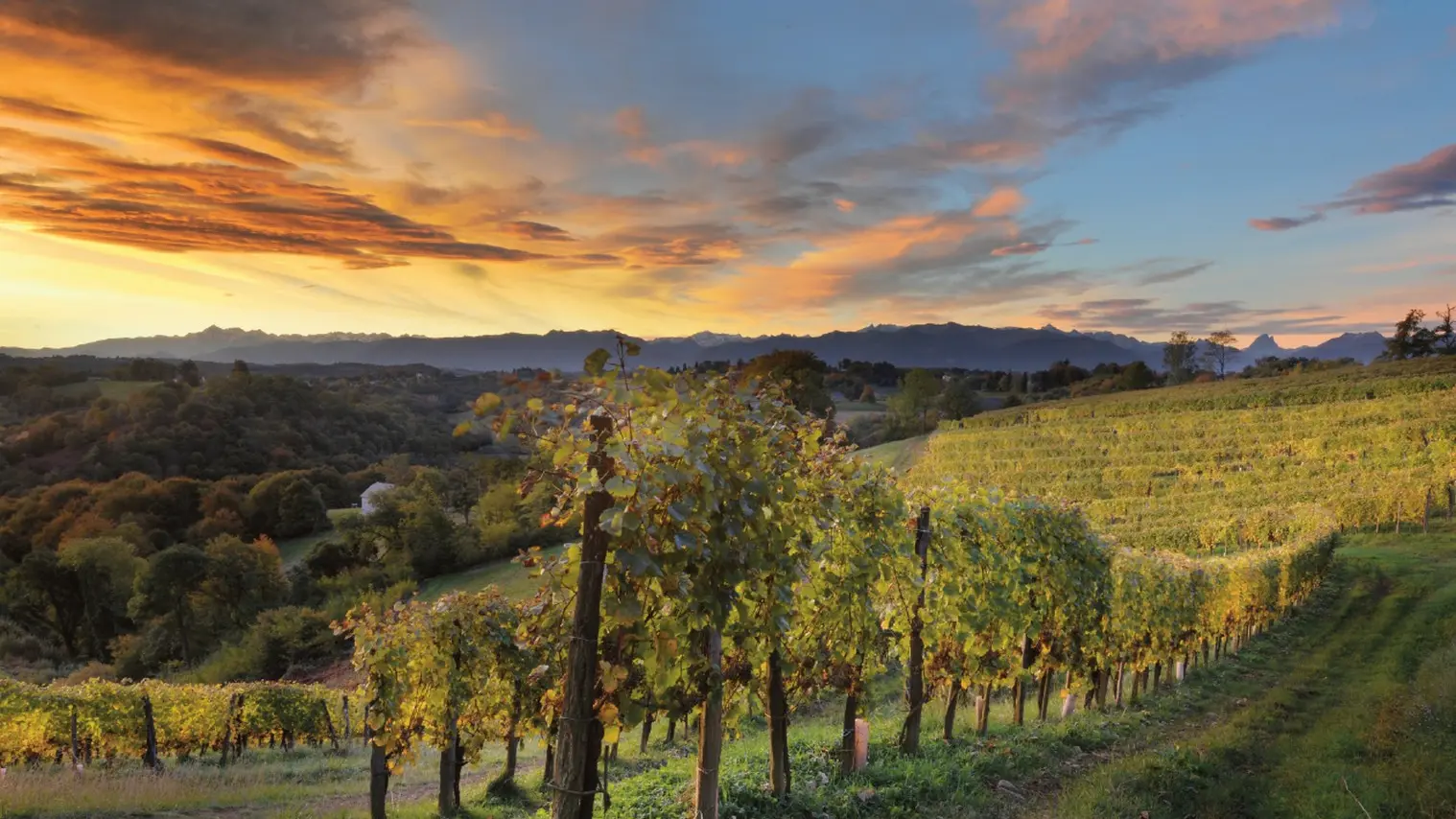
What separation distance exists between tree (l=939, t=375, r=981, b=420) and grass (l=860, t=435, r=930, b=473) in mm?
19541

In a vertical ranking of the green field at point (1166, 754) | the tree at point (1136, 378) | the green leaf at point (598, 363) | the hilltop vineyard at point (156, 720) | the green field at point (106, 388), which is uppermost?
the tree at point (1136, 378)

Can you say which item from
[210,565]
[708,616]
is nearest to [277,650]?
[210,565]

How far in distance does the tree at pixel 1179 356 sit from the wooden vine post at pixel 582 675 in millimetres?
139967

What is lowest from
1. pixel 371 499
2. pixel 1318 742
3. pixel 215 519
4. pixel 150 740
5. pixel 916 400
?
pixel 215 519

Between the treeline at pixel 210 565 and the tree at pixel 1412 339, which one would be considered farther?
the tree at pixel 1412 339

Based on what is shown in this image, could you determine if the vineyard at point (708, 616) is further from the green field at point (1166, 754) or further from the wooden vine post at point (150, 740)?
the green field at point (1166, 754)

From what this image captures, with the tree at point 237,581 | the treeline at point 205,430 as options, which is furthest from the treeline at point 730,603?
the treeline at point 205,430

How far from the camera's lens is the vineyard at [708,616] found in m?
3.83

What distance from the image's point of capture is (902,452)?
67938mm

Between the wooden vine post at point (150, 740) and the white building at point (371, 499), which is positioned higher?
the wooden vine post at point (150, 740)

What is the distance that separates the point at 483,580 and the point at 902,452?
3879cm

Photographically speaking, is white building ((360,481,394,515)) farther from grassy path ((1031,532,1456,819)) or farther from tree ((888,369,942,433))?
grassy path ((1031,532,1456,819))

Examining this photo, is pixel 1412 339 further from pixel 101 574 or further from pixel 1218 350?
pixel 101 574

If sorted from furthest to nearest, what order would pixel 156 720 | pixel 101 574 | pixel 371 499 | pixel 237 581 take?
pixel 371 499, pixel 237 581, pixel 101 574, pixel 156 720
